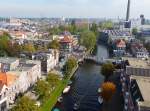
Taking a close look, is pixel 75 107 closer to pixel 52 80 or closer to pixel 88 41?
pixel 52 80

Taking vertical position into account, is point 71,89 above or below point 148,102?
below

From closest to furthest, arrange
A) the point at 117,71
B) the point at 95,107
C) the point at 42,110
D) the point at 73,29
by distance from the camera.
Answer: the point at 42,110
the point at 95,107
the point at 117,71
the point at 73,29

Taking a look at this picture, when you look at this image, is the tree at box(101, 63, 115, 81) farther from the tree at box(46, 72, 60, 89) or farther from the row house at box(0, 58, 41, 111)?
the tree at box(46, 72, 60, 89)

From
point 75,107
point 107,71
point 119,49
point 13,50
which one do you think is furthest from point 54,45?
point 75,107

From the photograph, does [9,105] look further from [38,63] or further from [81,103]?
[38,63]

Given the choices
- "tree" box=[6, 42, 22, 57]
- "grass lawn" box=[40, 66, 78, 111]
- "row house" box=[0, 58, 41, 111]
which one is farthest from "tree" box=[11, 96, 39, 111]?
"tree" box=[6, 42, 22, 57]

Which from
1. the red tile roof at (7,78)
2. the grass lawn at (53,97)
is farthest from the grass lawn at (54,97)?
the red tile roof at (7,78)

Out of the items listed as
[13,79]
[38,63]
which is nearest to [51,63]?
[38,63]

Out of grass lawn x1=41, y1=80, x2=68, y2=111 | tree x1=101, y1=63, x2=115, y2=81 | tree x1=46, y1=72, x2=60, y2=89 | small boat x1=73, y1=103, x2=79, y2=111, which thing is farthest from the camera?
tree x1=101, y1=63, x2=115, y2=81
